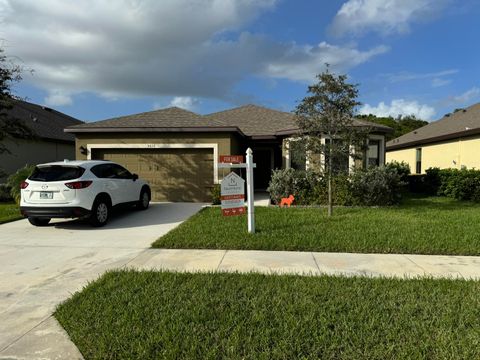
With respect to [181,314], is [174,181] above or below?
above

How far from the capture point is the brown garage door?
13.7 m

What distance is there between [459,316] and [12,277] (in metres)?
5.90

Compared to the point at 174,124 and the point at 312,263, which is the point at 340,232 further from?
the point at 174,124

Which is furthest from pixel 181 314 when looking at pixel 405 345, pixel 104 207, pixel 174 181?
pixel 174 181

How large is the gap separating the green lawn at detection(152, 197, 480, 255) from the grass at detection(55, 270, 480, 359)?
177 centimetres

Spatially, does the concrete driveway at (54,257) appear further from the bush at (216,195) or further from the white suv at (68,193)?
the bush at (216,195)

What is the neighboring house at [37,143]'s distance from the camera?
1717 cm

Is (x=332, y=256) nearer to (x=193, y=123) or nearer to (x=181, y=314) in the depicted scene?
(x=181, y=314)

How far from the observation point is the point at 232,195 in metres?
7.97

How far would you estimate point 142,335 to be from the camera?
3.42 m

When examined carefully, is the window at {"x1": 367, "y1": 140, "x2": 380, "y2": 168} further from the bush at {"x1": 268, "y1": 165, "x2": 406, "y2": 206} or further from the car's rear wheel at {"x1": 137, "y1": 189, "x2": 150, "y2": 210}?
the car's rear wheel at {"x1": 137, "y1": 189, "x2": 150, "y2": 210}

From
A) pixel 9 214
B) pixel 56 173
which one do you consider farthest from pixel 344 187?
pixel 9 214

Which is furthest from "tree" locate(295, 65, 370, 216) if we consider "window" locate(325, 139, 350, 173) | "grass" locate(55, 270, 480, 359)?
"grass" locate(55, 270, 480, 359)

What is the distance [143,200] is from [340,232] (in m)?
6.64
